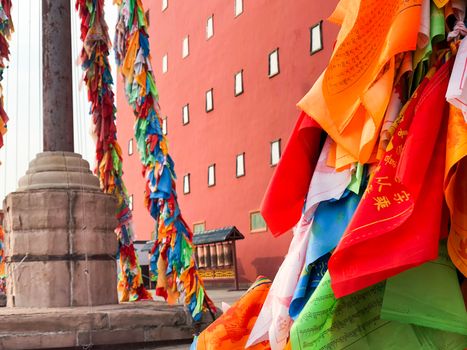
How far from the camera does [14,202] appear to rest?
6453 mm

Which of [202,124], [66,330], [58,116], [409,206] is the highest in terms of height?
[202,124]

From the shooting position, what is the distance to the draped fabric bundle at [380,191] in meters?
2.03

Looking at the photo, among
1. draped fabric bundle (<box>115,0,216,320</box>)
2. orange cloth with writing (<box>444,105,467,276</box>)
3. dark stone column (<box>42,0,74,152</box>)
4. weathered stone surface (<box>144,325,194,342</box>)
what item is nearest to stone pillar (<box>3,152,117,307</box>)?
dark stone column (<box>42,0,74,152</box>)

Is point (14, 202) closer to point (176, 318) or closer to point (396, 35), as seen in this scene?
point (176, 318)

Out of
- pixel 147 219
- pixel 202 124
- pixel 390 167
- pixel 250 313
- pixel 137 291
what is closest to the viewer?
pixel 390 167

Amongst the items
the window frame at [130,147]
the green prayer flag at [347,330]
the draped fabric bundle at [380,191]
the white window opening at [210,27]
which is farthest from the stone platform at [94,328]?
the window frame at [130,147]

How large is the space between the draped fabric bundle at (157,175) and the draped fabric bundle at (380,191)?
3.77m

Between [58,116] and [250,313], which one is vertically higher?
[58,116]

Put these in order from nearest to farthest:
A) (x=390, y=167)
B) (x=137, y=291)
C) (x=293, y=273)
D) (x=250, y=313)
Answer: (x=390, y=167)
(x=293, y=273)
(x=250, y=313)
(x=137, y=291)

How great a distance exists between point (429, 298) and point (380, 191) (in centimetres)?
37

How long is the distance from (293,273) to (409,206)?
0.68 metres

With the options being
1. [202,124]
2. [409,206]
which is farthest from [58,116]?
[202,124]

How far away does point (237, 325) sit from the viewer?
3.20m

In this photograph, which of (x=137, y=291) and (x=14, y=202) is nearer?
(x=14, y=202)
